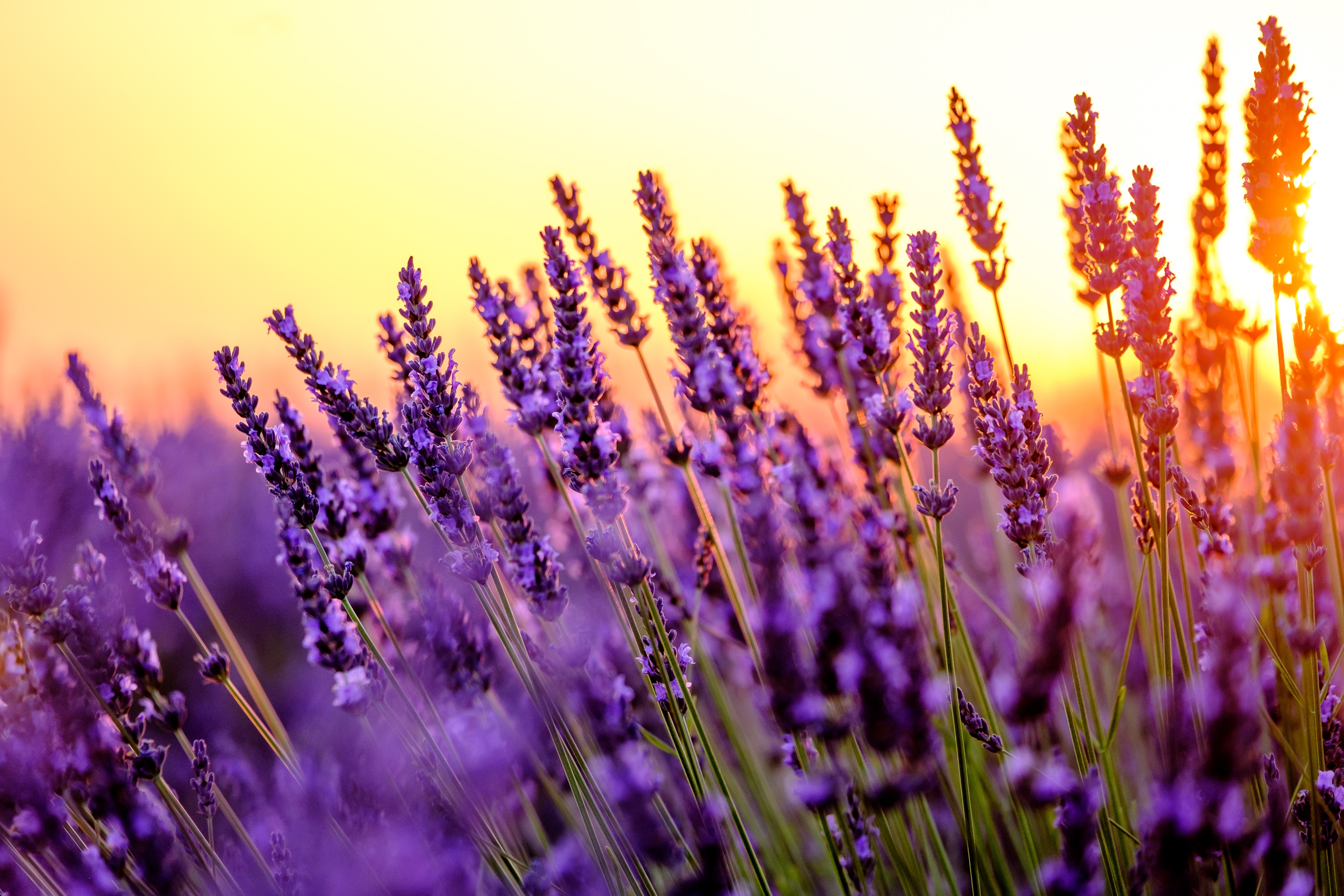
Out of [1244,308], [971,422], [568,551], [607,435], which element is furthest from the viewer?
[568,551]

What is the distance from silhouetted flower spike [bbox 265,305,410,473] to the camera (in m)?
1.61

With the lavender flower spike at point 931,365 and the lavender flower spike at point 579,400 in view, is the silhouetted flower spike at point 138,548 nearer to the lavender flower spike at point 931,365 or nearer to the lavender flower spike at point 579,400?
the lavender flower spike at point 579,400

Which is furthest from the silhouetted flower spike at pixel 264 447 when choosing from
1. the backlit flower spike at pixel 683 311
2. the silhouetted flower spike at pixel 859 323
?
the silhouetted flower spike at pixel 859 323

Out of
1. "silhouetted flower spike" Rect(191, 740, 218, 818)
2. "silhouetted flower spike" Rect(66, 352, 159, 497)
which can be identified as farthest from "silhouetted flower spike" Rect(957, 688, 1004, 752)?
"silhouetted flower spike" Rect(66, 352, 159, 497)

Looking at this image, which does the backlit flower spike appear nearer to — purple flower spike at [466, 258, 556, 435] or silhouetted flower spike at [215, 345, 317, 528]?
purple flower spike at [466, 258, 556, 435]

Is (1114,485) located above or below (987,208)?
below

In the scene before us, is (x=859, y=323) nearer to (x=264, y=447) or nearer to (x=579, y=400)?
(x=579, y=400)

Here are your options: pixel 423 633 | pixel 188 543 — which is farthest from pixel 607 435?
pixel 188 543

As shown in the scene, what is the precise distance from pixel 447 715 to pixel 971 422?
1.70 metres

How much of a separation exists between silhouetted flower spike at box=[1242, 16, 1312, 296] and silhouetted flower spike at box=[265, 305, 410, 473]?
171 cm

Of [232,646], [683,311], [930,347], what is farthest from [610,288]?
[232,646]

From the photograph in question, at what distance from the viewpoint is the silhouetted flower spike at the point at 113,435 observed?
181 centimetres

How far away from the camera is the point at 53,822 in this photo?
61.3 inches

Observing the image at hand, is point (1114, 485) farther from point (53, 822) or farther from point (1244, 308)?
point (53, 822)
